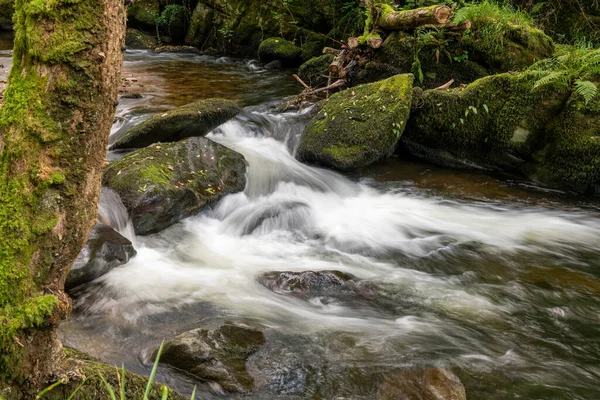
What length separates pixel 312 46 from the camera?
14.1 meters

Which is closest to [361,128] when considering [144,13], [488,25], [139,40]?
[488,25]

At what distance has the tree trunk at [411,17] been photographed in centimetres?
873

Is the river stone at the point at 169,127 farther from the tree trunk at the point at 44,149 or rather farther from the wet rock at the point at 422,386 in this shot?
the tree trunk at the point at 44,149

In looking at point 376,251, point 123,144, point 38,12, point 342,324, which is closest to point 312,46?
point 123,144

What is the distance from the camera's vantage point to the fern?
6.47 meters

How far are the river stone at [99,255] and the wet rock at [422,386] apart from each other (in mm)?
2773

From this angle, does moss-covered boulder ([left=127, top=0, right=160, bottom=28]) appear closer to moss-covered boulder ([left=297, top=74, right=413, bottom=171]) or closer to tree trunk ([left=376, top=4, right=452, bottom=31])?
tree trunk ([left=376, top=4, right=452, bottom=31])

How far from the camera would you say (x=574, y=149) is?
22.4ft

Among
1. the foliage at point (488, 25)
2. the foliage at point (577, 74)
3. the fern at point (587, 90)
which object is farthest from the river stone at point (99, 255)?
the foliage at point (488, 25)

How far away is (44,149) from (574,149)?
7.06 meters

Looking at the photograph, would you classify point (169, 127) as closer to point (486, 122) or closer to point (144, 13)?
point (486, 122)

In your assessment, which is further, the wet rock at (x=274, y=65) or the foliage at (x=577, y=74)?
the wet rock at (x=274, y=65)

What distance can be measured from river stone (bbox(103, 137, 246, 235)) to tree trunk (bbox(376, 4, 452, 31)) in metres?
4.62

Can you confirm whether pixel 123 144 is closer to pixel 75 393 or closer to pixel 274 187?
pixel 274 187
